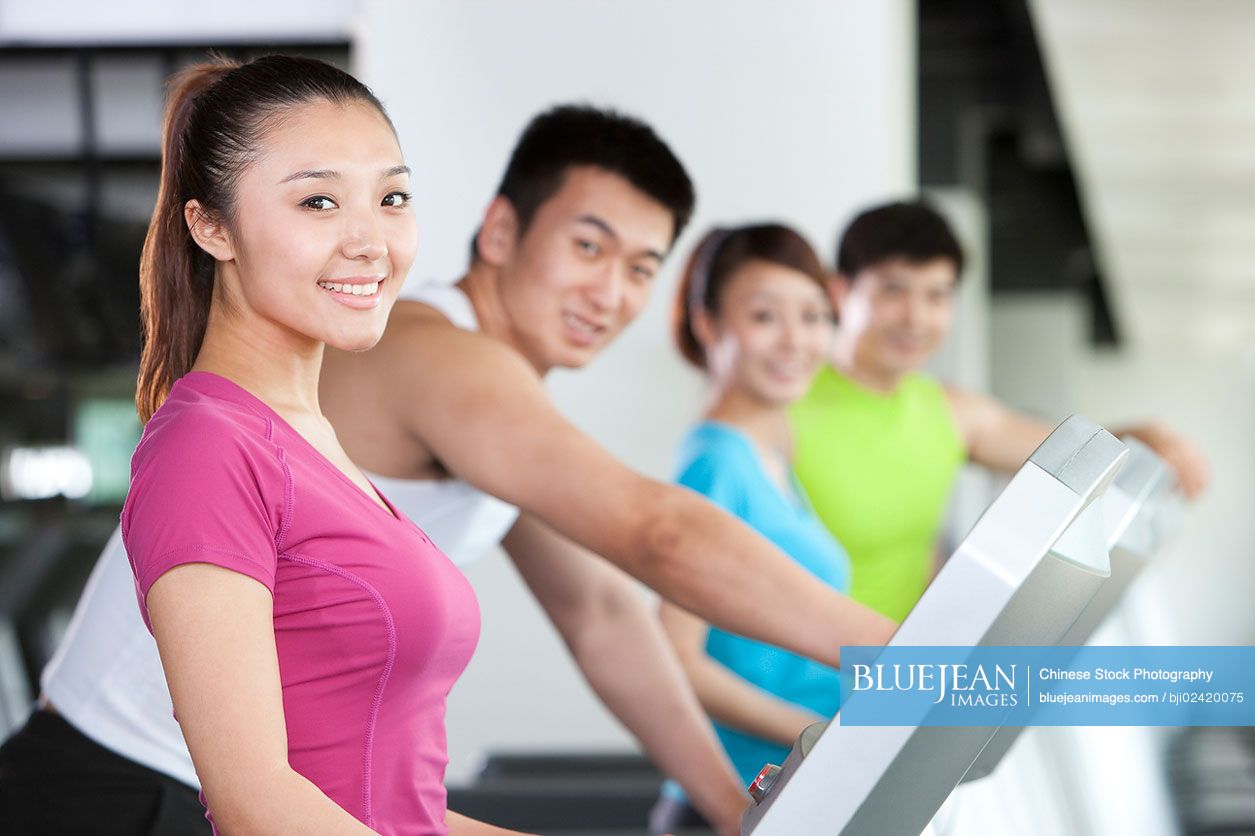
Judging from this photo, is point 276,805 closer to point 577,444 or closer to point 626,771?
point 577,444

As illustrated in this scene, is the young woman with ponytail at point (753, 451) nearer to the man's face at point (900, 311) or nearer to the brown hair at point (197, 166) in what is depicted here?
the man's face at point (900, 311)

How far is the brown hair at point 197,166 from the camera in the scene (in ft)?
3.19

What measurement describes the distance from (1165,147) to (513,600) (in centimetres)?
467

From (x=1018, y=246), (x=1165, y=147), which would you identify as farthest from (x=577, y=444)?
(x=1018, y=246)

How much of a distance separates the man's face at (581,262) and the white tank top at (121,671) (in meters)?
0.24

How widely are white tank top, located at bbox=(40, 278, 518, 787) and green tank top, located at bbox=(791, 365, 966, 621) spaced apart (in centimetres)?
128

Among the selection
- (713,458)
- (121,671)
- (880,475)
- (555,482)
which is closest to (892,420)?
(880,475)

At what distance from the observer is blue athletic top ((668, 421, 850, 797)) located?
6.81ft

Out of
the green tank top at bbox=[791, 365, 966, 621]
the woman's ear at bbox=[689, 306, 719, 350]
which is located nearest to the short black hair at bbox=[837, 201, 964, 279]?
the green tank top at bbox=[791, 365, 966, 621]

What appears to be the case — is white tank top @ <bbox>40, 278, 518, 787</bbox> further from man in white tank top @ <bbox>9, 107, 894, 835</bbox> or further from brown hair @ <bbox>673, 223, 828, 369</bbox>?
brown hair @ <bbox>673, 223, 828, 369</bbox>

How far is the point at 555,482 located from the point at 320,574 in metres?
0.35

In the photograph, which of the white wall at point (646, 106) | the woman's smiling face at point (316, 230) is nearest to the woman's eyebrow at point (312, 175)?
the woman's smiling face at point (316, 230)

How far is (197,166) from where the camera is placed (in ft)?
3.26

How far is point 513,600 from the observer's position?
11.5 ft
